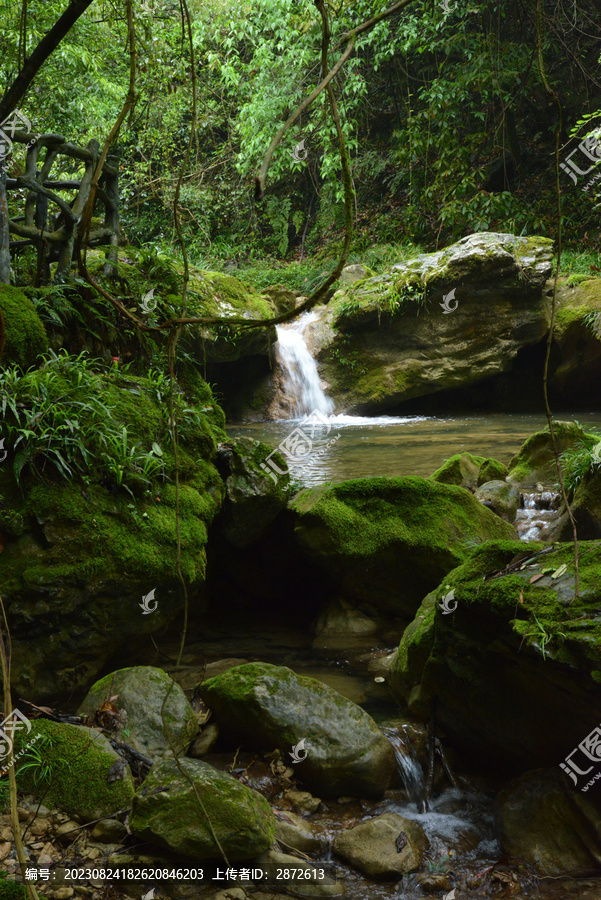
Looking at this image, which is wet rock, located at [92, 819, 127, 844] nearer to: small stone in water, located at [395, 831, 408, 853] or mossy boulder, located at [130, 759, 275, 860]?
mossy boulder, located at [130, 759, 275, 860]

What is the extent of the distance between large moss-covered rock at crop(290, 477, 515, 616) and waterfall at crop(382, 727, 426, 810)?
142 cm

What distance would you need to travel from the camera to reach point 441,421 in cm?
1108

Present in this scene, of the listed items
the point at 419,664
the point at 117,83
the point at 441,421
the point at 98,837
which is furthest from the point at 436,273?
the point at 98,837

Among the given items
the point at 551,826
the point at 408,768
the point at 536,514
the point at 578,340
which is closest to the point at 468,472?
the point at 536,514

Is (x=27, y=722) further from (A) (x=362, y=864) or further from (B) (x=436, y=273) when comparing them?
(B) (x=436, y=273)

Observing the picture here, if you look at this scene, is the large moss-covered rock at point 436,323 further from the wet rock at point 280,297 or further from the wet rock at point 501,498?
the wet rock at point 501,498

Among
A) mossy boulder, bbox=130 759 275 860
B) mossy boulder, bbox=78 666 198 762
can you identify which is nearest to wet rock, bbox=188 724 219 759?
mossy boulder, bbox=78 666 198 762

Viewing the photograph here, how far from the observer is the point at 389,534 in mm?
4496

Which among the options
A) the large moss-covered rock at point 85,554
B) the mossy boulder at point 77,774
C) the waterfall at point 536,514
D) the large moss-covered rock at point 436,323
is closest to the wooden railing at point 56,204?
the large moss-covered rock at point 85,554

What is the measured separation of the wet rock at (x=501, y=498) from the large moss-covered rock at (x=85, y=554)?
3001 mm

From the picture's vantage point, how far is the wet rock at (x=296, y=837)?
2.59 metres

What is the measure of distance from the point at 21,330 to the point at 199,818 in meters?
3.03

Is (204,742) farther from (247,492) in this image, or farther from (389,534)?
(389,534)

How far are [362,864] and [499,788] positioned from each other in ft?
2.76
